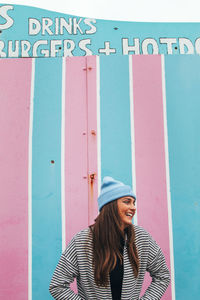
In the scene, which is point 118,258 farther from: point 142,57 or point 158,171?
point 142,57

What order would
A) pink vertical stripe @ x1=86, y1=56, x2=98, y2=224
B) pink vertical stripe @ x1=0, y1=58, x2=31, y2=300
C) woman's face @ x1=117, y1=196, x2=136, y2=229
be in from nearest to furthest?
woman's face @ x1=117, y1=196, x2=136, y2=229, pink vertical stripe @ x1=0, y1=58, x2=31, y2=300, pink vertical stripe @ x1=86, y1=56, x2=98, y2=224

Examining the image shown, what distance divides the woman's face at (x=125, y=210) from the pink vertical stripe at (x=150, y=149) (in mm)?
1054

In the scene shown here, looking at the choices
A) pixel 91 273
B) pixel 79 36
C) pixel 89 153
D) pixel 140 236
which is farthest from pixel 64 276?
pixel 79 36

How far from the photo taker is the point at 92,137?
3369mm

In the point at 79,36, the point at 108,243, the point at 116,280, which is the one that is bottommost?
the point at 116,280

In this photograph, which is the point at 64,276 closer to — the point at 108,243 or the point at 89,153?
the point at 108,243

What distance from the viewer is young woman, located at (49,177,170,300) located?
206 cm

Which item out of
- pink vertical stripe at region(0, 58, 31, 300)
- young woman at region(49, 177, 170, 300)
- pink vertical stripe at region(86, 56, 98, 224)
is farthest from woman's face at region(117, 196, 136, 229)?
pink vertical stripe at region(0, 58, 31, 300)

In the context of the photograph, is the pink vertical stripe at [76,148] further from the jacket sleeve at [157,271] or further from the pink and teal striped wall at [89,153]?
the jacket sleeve at [157,271]

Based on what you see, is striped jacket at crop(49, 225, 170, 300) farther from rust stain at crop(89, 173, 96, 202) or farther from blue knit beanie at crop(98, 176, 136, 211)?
rust stain at crop(89, 173, 96, 202)

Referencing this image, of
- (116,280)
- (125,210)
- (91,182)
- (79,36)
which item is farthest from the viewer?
(79,36)

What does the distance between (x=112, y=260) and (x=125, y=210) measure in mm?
275

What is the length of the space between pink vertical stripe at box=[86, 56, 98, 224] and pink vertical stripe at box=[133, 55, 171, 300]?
0.34 metres

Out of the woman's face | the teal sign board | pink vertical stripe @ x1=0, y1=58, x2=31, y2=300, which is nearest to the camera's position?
the woman's face
